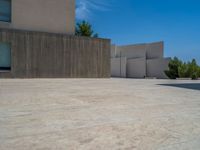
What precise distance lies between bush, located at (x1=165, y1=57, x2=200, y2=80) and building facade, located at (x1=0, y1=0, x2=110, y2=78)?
27.3 feet

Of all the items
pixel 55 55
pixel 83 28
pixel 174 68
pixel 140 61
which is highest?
pixel 83 28

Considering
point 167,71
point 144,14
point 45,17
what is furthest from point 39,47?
point 167,71

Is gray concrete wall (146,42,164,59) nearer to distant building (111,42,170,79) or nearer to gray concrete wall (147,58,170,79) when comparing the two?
distant building (111,42,170,79)

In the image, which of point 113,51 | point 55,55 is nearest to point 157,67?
point 113,51

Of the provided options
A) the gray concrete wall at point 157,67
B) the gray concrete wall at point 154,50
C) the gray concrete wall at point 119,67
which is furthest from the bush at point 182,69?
the gray concrete wall at point 119,67

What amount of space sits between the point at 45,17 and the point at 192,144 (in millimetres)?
13208

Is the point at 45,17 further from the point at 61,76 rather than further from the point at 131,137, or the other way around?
the point at 131,137

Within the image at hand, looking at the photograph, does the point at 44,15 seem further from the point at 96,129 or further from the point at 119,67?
the point at 96,129

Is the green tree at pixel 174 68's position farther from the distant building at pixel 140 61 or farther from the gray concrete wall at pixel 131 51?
the gray concrete wall at pixel 131 51

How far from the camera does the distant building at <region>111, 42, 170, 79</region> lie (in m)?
21.8

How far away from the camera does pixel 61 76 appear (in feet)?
40.9

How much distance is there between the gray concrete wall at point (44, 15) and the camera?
41.3 feet

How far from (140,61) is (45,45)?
44.0ft

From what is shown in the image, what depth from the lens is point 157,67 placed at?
21.7 meters
